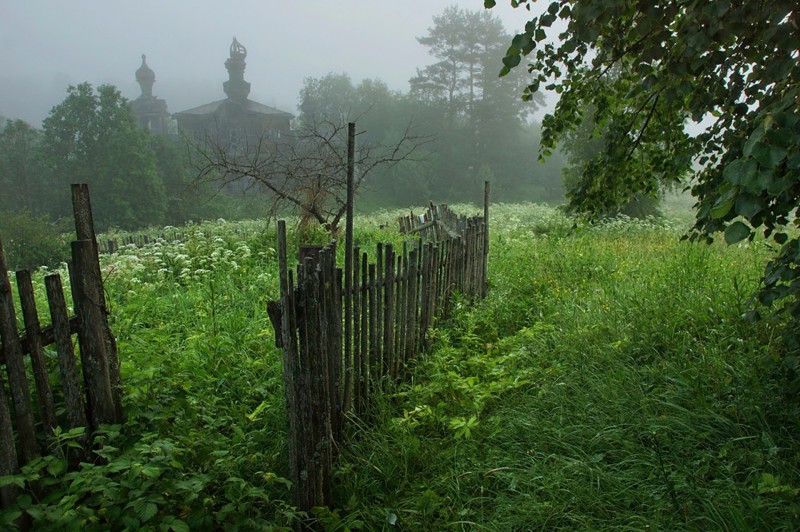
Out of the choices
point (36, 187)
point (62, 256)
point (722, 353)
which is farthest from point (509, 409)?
point (36, 187)

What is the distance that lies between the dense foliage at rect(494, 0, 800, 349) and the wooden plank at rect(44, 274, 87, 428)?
2.40 metres

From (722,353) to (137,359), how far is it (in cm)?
402

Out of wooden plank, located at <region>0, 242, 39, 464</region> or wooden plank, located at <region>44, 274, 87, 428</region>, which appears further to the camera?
wooden plank, located at <region>44, 274, 87, 428</region>

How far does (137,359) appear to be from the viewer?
10.8 feet

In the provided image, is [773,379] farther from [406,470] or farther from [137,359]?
[137,359]

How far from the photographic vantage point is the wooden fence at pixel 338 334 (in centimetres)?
281

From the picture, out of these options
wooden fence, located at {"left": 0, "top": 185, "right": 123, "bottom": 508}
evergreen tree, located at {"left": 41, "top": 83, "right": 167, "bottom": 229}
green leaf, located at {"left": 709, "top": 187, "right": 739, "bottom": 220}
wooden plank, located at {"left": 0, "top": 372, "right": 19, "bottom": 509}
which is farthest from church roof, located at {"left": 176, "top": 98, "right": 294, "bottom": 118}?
green leaf, located at {"left": 709, "top": 187, "right": 739, "bottom": 220}

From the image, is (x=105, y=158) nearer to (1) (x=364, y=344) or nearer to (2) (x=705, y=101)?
(1) (x=364, y=344)

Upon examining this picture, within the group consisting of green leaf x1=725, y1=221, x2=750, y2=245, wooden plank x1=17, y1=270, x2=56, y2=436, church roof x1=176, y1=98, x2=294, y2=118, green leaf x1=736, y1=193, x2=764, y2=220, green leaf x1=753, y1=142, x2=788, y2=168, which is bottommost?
wooden plank x1=17, y1=270, x2=56, y2=436

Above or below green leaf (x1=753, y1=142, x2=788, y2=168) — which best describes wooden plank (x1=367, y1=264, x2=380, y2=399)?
below

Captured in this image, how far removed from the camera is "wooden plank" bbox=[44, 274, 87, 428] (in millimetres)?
2350

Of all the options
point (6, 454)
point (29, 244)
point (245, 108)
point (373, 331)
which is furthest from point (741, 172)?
point (245, 108)

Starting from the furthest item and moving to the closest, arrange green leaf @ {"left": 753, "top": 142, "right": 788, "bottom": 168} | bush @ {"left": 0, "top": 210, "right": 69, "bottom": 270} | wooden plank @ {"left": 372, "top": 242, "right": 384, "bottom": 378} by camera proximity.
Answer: bush @ {"left": 0, "top": 210, "right": 69, "bottom": 270} < wooden plank @ {"left": 372, "top": 242, "right": 384, "bottom": 378} < green leaf @ {"left": 753, "top": 142, "right": 788, "bottom": 168}

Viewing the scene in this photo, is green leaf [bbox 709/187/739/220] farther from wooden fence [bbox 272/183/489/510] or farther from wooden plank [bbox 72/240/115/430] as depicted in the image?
wooden plank [bbox 72/240/115/430]
